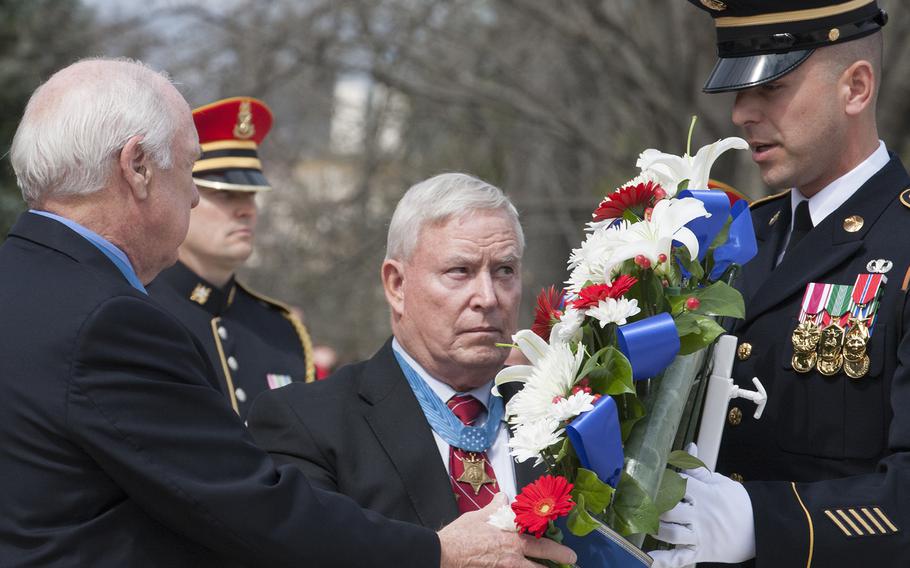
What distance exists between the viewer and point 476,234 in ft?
11.2

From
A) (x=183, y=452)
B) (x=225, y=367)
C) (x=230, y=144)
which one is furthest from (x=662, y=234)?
(x=230, y=144)

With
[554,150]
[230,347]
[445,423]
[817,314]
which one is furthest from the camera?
[554,150]

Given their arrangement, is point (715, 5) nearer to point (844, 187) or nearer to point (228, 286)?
point (844, 187)

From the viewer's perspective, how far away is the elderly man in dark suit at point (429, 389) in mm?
3152

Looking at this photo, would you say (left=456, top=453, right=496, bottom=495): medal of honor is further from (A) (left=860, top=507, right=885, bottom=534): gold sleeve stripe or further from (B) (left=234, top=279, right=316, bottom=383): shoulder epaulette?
(B) (left=234, top=279, right=316, bottom=383): shoulder epaulette

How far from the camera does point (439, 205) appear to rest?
11.2ft

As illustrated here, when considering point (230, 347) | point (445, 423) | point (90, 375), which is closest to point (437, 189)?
point (445, 423)

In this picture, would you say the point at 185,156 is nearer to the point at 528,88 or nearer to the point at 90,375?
the point at 90,375

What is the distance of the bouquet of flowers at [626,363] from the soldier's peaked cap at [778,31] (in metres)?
0.31

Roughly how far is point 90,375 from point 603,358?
3.63 feet

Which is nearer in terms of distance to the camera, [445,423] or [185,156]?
[185,156]

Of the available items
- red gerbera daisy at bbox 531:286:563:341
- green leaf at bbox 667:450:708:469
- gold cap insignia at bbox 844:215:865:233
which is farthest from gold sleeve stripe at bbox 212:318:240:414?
gold cap insignia at bbox 844:215:865:233

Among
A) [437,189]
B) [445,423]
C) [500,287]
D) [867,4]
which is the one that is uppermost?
[867,4]

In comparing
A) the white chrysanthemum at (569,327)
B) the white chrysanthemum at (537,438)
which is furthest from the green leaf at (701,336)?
the white chrysanthemum at (537,438)
